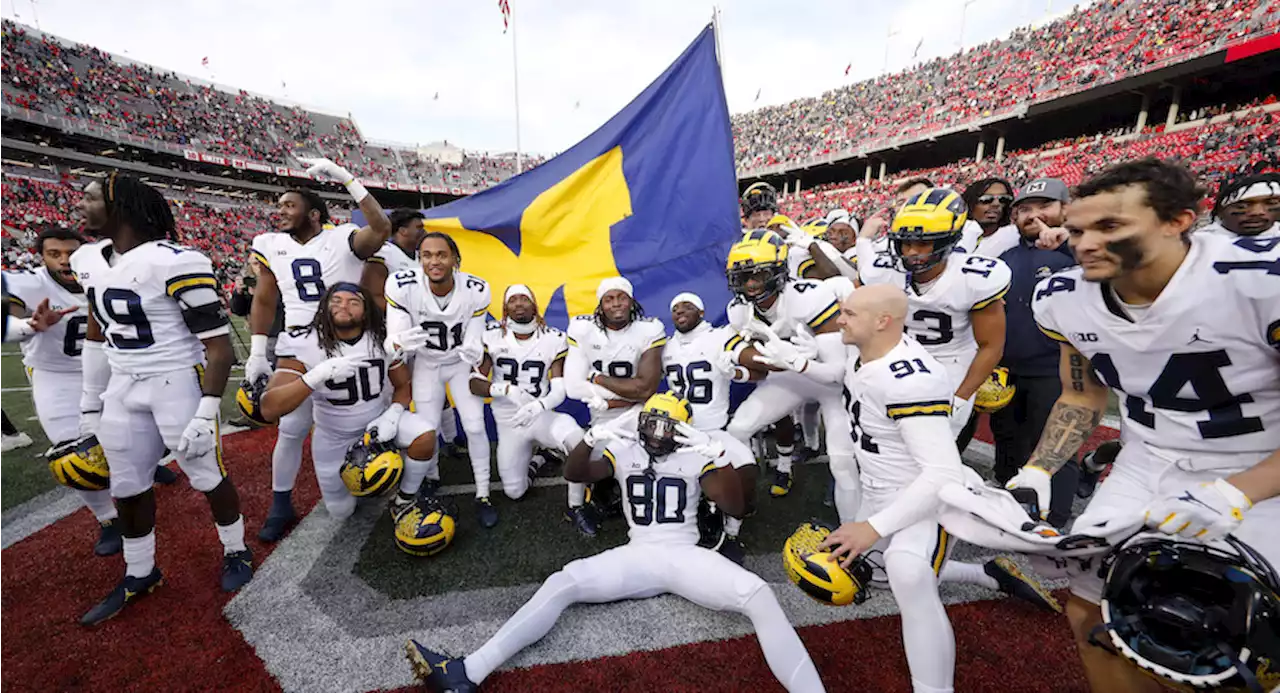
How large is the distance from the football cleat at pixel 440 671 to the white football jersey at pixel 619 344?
2.39 metres

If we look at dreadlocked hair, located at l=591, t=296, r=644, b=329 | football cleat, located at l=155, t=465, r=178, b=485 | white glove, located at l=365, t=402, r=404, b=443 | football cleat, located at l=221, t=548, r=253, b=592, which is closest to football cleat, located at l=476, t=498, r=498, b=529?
white glove, located at l=365, t=402, r=404, b=443

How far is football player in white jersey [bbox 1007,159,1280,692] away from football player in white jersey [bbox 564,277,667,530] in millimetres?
2785

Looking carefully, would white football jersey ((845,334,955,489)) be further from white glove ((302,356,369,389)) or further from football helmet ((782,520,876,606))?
white glove ((302,356,369,389))

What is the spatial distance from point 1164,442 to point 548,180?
5.75 meters

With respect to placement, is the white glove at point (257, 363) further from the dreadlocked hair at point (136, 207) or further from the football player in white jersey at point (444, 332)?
the dreadlocked hair at point (136, 207)

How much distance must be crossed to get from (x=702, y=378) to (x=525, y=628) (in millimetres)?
2151

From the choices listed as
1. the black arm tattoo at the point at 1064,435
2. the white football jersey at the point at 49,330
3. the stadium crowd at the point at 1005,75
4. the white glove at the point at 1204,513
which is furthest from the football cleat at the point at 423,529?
the stadium crowd at the point at 1005,75

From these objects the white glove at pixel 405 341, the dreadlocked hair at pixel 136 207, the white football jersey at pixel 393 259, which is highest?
the dreadlocked hair at pixel 136 207

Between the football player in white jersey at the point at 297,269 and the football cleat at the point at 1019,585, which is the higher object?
the football player in white jersey at the point at 297,269

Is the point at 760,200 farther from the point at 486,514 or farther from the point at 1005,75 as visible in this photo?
the point at 1005,75

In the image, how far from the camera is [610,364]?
4383 mm

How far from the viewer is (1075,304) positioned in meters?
2.08

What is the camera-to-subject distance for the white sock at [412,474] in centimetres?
399

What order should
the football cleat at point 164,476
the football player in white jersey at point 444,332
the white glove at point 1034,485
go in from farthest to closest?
the football cleat at point 164,476
the football player in white jersey at point 444,332
the white glove at point 1034,485
